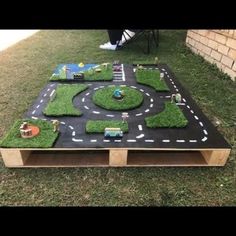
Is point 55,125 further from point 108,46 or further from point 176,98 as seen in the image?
point 108,46

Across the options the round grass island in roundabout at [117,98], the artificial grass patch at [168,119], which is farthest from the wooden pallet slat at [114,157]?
the round grass island in roundabout at [117,98]

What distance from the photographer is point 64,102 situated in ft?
18.1

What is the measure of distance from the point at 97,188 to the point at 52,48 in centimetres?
815

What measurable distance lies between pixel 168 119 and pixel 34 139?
247 cm

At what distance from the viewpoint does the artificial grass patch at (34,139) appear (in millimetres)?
4102

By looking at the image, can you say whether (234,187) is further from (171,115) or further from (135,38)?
(135,38)

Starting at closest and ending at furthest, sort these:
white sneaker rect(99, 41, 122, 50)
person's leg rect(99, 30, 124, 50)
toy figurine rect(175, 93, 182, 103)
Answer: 1. toy figurine rect(175, 93, 182, 103)
2. person's leg rect(99, 30, 124, 50)
3. white sneaker rect(99, 41, 122, 50)

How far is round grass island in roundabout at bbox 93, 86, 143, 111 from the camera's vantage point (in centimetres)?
541

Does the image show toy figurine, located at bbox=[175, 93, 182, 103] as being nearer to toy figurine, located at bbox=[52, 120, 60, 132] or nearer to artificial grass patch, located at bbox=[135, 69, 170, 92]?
artificial grass patch, located at bbox=[135, 69, 170, 92]

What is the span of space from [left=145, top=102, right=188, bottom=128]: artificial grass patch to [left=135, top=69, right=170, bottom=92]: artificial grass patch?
3.82 ft

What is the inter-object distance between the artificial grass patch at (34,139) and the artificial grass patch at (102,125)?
59 centimetres

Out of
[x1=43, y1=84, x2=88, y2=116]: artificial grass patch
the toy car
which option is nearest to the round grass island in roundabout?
[x1=43, y1=84, x2=88, y2=116]: artificial grass patch

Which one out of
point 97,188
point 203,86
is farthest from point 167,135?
point 203,86

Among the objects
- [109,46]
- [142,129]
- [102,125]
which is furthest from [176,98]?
[109,46]
